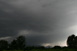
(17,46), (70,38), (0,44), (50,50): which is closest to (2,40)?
(0,44)

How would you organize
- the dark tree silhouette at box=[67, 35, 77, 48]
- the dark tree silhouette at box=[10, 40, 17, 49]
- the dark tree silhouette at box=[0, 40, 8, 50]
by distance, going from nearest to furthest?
the dark tree silhouette at box=[67, 35, 77, 48], the dark tree silhouette at box=[10, 40, 17, 49], the dark tree silhouette at box=[0, 40, 8, 50]

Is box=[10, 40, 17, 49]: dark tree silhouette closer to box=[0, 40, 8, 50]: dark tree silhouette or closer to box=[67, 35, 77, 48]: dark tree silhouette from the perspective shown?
box=[0, 40, 8, 50]: dark tree silhouette

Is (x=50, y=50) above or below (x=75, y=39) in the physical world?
below

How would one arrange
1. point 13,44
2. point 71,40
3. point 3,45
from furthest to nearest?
1. point 13,44
2. point 3,45
3. point 71,40

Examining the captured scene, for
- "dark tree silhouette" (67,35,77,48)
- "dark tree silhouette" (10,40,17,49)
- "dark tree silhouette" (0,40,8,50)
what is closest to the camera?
"dark tree silhouette" (67,35,77,48)

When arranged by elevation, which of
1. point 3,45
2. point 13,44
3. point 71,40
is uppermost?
point 13,44

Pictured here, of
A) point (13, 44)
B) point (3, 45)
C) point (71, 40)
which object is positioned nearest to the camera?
point (71, 40)

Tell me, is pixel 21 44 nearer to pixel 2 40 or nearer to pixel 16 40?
pixel 16 40

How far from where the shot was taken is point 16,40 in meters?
143

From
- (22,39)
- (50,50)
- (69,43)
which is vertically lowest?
(50,50)

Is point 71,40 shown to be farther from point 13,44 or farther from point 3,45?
point 3,45

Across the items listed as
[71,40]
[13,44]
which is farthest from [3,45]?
[71,40]

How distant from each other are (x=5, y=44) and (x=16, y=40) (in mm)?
12855

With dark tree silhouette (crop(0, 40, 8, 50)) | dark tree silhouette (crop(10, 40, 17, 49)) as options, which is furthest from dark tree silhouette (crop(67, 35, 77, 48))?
dark tree silhouette (crop(0, 40, 8, 50))
